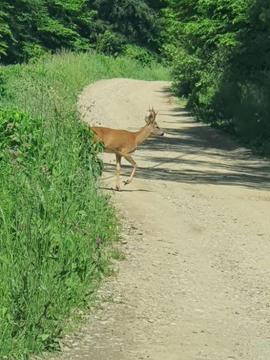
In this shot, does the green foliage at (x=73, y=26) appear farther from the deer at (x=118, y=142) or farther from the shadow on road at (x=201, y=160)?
the deer at (x=118, y=142)

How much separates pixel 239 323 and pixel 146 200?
20.6ft

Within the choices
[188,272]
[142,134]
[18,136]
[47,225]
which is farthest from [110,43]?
[47,225]

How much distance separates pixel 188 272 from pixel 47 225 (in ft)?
6.47

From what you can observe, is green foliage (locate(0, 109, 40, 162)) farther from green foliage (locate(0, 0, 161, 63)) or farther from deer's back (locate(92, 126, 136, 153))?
green foliage (locate(0, 0, 161, 63))

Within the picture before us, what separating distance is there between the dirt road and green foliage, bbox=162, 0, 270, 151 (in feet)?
25.5

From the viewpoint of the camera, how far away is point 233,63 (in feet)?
105

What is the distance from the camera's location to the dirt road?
7.12m

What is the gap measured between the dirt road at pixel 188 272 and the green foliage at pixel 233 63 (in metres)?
7.78

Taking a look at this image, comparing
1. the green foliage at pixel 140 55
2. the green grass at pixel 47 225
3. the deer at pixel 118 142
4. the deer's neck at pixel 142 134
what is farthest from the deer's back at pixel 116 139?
the green foliage at pixel 140 55

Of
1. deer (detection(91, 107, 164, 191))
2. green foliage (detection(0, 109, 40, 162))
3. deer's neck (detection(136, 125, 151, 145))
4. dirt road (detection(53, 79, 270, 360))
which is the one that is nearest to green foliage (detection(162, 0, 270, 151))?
dirt road (detection(53, 79, 270, 360))

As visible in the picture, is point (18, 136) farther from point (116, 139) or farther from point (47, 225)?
point (116, 139)

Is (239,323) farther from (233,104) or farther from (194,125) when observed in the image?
(194,125)

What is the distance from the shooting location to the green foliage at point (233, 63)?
89.9 ft

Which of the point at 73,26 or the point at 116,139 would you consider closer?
the point at 116,139
